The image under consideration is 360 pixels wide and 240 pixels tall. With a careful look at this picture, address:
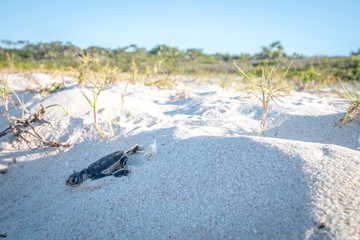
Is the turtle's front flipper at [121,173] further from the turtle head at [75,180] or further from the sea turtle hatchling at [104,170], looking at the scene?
the turtle head at [75,180]

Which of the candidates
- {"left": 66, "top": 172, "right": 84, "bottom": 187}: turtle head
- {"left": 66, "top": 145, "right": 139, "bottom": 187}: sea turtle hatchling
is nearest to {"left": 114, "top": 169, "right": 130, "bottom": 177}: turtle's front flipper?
{"left": 66, "top": 145, "right": 139, "bottom": 187}: sea turtle hatchling

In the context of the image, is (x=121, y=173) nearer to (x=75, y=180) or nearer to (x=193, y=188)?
(x=75, y=180)

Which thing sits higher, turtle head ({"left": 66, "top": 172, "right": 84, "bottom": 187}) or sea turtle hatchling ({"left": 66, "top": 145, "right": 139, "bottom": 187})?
sea turtle hatchling ({"left": 66, "top": 145, "right": 139, "bottom": 187})

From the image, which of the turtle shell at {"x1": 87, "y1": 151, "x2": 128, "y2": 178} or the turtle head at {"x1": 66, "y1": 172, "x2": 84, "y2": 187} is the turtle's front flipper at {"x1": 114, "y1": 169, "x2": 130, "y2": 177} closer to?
the turtle shell at {"x1": 87, "y1": 151, "x2": 128, "y2": 178}

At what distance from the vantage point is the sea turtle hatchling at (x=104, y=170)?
1.21m

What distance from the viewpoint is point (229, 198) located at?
92cm

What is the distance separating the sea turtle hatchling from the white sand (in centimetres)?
4

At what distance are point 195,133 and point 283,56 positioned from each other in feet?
36.8

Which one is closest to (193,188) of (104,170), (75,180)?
(104,170)

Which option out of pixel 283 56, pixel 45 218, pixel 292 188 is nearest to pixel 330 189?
pixel 292 188

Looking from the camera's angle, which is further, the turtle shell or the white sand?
the turtle shell

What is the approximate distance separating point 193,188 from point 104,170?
532 millimetres

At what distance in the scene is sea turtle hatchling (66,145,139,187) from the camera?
121cm

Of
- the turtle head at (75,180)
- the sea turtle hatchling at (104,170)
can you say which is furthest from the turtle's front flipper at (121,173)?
the turtle head at (75,180)
